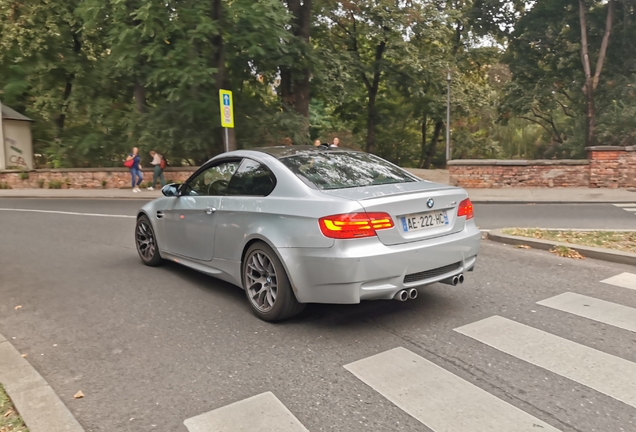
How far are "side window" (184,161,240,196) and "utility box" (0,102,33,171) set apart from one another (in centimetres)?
2452

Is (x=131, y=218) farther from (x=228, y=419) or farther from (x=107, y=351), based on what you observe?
(x=228, y=419)

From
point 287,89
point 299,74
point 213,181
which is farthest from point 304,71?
point 213,181

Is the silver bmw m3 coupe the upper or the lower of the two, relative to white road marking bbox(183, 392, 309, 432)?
upper

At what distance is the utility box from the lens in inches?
1080

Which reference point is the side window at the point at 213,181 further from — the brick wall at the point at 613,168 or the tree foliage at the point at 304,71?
the brick wall at the point at 613,168

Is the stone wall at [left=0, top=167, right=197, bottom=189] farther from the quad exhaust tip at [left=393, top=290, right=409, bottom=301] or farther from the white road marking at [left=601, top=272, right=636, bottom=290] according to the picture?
the quad exhaust tip at [left=393, top=290, right=409, bottom=301]

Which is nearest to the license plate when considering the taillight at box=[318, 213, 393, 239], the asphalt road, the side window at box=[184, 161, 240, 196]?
the taillight at box=[318, 213, 393, 239]

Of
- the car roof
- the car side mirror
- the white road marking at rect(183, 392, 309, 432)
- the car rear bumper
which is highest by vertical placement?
the car roof

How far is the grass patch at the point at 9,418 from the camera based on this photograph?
3000mm

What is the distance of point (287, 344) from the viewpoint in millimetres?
4273

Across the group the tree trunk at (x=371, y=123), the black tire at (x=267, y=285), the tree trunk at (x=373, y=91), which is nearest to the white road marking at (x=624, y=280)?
the black tire at (x=267, y=285)

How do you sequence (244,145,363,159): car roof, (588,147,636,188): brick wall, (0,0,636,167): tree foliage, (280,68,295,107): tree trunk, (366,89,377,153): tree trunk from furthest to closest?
(366,89,377,153): tree trunk
(280,68,295,107): tree trunk
(588,147,636,188): brick wall
(0,0,636,167): tree foliage
(244,145,363,159): car roof

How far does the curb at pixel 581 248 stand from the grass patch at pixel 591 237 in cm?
28

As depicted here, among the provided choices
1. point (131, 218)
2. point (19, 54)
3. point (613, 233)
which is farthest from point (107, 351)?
point (19, 54)
